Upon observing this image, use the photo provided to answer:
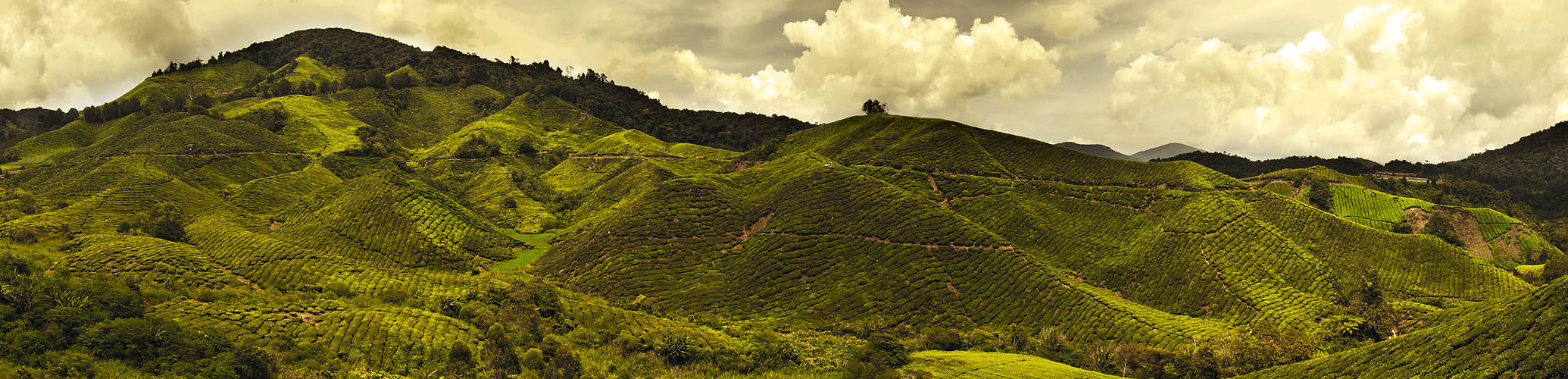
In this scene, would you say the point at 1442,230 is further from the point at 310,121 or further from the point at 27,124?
the point at 27,124

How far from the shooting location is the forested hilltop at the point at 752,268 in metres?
44.1

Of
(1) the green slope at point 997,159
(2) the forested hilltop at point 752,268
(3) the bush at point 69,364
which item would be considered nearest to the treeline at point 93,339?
(3) the bush at point 69,364

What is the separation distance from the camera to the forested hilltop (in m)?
44.1

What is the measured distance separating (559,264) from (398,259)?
72.1 feet

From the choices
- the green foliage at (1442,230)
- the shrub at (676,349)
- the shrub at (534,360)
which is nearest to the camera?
the shrub at (534,360)

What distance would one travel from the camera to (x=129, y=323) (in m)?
39.1

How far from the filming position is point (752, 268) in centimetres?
8375

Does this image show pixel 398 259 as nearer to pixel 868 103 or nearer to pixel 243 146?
pixel 243 146

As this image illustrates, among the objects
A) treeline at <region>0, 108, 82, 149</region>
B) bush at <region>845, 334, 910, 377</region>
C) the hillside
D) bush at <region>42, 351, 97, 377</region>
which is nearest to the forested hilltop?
bush at <region>42, 351, 97, 377</region>

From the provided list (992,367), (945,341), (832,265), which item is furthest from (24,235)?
(992,367)

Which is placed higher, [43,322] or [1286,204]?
[1286,204]

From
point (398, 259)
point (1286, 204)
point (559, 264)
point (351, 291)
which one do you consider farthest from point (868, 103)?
point (351, 291)

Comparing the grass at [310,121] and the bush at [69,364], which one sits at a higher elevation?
the grass at [310,121]

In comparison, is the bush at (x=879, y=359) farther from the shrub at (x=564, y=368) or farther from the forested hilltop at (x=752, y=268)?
the shrub at (x=564, y=368)
